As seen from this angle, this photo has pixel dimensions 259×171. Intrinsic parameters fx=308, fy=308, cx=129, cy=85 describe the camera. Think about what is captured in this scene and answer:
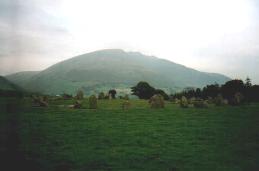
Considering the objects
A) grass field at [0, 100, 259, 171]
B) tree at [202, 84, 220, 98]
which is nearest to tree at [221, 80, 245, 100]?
tree at [202, 84, 220, 98]

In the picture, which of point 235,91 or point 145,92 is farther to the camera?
point 145,92

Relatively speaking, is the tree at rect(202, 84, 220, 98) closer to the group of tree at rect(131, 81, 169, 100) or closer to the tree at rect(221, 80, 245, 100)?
the tree at rect(221, 80, 245, 100)

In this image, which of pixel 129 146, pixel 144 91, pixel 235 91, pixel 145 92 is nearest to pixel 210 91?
pixel 235 91

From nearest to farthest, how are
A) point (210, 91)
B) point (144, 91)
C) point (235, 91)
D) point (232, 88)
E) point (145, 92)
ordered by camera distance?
point (235, 91)
point (232, 88)
point (210, 91)
point (145, 92)
point (144, 91)

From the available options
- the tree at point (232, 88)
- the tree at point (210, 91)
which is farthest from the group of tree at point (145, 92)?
the tree at point (232, 88)

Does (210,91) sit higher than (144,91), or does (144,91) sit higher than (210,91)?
(144,91)

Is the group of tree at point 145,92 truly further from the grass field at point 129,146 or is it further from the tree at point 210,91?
the grass field at point 129,146

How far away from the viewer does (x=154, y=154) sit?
10523mm

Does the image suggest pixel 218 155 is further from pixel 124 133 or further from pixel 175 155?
pixel 124 133

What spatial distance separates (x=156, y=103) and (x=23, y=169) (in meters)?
22.8

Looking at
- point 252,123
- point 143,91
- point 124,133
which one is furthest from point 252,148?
point 143,91

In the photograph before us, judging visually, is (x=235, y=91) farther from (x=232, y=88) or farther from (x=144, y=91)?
(x=144, y=91)

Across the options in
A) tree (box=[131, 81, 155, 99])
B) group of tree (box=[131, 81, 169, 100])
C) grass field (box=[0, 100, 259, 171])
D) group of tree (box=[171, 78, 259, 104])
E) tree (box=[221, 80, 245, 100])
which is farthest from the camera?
tree (box=[131, 81, 155, 99])

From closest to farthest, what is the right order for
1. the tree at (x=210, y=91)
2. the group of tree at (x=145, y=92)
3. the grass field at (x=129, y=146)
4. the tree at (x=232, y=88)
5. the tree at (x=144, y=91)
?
the grass field at (x=129, y=146) → the tree at (x=232, y=88) → the tree at (x=210, y=91) → the group of tree at (x=145, y=92) → the tree at (x=144, y=91)
